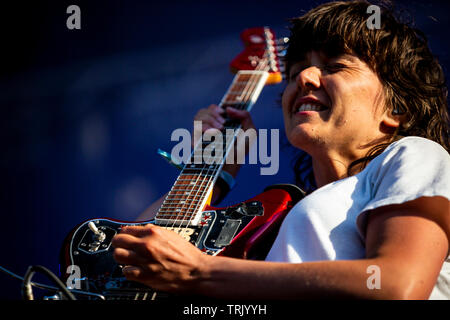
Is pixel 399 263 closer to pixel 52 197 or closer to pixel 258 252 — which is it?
pixel 258 252

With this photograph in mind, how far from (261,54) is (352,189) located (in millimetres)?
1292

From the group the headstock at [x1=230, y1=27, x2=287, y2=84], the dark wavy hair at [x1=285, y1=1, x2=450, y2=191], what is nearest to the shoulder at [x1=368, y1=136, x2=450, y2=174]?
the dark wavy hair at [x1=285, y1=1, x2=450, y2=191]

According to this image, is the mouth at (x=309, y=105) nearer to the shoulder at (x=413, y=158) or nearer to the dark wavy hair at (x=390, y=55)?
the dark wavy hair at (x=390, y=55)

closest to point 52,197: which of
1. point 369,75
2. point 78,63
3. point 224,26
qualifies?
point 78,63

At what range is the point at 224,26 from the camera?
253cm

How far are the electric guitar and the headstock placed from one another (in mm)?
624

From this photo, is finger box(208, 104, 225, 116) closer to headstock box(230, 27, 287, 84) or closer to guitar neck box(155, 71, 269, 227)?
guitar neck box(155, 71, 269, 227)

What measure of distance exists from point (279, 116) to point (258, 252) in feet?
3.63

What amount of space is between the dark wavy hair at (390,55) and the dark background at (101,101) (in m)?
0.71

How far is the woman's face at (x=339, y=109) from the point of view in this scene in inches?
54.2

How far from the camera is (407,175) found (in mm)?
987

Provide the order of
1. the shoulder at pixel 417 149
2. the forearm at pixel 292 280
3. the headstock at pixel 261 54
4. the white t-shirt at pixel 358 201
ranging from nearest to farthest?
1. the forearm at pixel 292 280
2. the white t-shirt at pixel 358 201
3. the shoulder at pixel 417 149
4. the headstock at pixel 261 54

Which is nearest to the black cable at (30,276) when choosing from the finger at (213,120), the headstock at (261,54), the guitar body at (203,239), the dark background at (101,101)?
the guitar body at (203,239)

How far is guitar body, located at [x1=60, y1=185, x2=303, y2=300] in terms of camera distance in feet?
4.15
